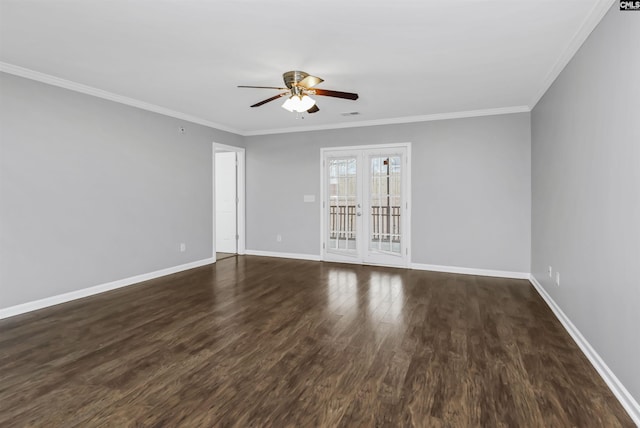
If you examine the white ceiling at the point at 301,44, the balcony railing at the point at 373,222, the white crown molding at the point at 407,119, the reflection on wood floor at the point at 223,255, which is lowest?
the reflection on wood floor at the point at 223,255

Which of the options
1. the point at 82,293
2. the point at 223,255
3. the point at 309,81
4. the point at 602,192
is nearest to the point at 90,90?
the point at 82,293

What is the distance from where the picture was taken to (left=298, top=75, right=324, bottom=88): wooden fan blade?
3.23 m

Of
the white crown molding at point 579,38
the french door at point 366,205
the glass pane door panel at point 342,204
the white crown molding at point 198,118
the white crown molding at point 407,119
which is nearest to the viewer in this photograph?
the white crown molding at point 579,38

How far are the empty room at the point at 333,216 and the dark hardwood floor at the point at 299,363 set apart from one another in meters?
0.02

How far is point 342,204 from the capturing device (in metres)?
6.30

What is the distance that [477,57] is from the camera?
3197mm

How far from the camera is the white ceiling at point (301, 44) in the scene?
2.38m

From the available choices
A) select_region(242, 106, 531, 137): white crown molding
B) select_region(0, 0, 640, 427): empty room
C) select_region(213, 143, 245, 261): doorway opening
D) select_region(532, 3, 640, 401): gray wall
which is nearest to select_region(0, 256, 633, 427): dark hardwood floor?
select_region(0, 0, 640, 427): empty room

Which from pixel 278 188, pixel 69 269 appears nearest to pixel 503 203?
pixel 278 188

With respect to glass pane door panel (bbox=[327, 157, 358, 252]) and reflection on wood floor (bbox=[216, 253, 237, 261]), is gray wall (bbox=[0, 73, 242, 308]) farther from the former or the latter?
glass pane door panel (bbox=[327, 157, 358, 252])

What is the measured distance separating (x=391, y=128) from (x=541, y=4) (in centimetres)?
349

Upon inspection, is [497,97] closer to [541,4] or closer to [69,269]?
[541,4]

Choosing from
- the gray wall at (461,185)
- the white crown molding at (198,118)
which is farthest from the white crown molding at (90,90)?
the gray wall at (461,185)

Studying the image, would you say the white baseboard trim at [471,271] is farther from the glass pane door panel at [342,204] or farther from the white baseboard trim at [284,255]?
the white baseboard trim at [284,255]
